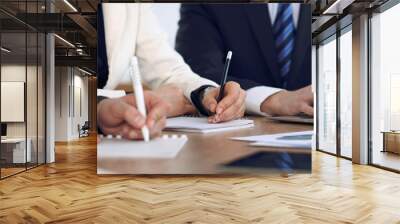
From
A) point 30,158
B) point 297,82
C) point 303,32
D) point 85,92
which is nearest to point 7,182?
point 30,158

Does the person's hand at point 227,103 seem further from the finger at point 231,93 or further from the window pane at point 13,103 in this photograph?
the window pane at point 13,103

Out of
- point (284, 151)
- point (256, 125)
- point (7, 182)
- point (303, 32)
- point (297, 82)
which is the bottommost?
point (7, 182)

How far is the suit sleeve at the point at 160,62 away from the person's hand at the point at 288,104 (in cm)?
92

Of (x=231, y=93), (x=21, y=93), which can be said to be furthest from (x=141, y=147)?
(x=21, y=93)

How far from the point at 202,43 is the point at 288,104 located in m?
1.63

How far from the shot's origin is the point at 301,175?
252 inches

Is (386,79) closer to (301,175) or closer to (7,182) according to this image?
(301,175)

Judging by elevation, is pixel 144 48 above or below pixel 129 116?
above

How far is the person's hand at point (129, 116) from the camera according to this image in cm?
596

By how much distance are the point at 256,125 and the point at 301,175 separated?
45.8 inches

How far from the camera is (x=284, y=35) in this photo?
6277 millimetres

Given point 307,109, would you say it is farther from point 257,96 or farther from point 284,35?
point 284,35

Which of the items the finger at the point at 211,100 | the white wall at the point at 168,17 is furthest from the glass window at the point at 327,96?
the white wall at the point at 168,17

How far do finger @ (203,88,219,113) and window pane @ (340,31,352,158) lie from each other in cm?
381
